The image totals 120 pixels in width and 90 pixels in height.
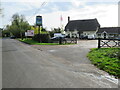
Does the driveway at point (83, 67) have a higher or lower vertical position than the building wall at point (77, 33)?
lower

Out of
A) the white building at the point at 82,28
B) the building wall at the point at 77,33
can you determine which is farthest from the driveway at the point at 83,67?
the building wall at the point at 77,33

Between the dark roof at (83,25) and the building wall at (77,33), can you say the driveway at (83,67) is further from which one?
the dark roof at (83,25)

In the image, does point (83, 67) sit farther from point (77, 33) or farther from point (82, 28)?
point (82, 28)

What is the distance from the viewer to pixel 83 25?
58.2 metres

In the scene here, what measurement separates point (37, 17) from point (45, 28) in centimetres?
4951

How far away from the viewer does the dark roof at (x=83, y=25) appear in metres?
55.6

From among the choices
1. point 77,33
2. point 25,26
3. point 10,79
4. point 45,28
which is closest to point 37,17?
point 10,79

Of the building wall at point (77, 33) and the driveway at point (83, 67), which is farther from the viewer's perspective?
the building wall at point (77, 33)

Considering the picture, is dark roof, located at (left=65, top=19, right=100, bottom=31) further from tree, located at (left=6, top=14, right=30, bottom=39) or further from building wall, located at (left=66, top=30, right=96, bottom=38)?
tree, located at (left=6, top=14, right=30, bottom=39)

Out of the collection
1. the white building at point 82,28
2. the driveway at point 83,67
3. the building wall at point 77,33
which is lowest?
the driveway at point 83,67

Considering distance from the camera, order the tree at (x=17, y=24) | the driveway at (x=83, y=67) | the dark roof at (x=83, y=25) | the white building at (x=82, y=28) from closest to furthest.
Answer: the driveway at (x=83, y=67)
the white building at (x=82, y=28)
the dark roof at (x=83, y=25)
the tree at (x=17, y=24)

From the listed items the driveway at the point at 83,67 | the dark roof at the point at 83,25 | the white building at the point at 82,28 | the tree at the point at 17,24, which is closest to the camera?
the driveway at the point at 83,67

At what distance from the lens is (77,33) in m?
57.2

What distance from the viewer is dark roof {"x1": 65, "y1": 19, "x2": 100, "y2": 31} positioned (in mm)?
55594
